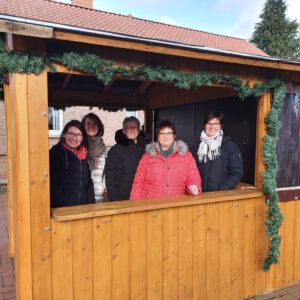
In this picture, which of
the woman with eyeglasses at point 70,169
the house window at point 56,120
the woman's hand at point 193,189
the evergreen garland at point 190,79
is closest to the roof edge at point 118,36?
the evergreen garland at point 190,79

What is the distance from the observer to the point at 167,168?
312cm

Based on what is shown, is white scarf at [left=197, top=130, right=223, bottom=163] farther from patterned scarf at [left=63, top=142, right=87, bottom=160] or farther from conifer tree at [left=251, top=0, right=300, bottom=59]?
conifer tree at [left=251, top=0, right=300, bottom=59]

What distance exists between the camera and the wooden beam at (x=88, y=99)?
18.4ft

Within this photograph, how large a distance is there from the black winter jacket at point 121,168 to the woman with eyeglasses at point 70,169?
34 cm

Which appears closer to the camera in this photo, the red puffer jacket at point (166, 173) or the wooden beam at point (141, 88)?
the red puffer jacket at point (166, 173)

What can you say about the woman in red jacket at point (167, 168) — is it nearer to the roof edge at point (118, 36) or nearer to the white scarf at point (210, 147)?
the white scarf at point (210, 147)

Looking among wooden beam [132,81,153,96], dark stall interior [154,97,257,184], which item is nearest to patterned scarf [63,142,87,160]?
dark stall interior [154,97,257,184]

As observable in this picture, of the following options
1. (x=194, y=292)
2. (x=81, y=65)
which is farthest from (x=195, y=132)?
(x=81, y=65)

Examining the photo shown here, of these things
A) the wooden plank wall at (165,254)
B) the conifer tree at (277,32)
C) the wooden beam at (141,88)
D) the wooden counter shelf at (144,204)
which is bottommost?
the wooden plank wall at (165,254)

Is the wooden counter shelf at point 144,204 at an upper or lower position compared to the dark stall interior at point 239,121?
lower

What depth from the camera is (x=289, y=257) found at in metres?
3.77

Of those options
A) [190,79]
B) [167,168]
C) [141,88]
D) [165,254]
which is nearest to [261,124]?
[190,79]

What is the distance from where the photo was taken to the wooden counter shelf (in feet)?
8.56

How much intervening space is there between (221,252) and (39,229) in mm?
1856
